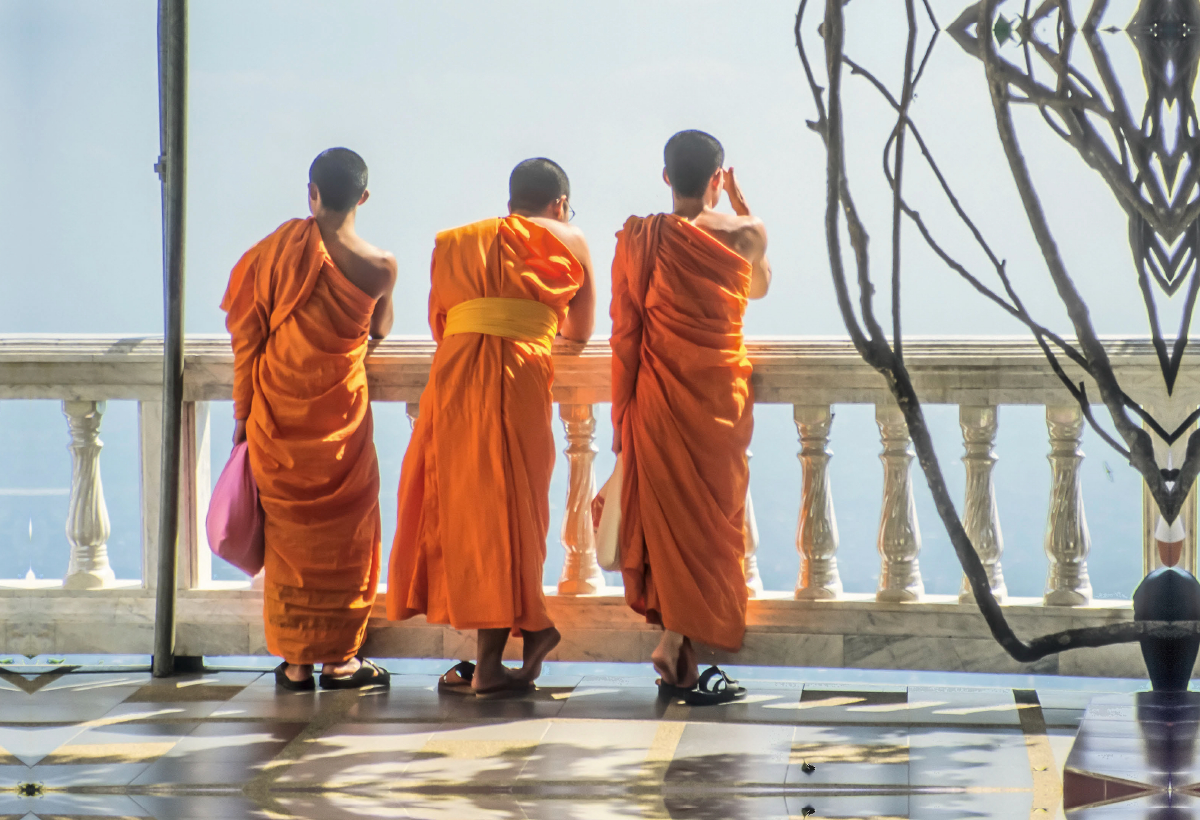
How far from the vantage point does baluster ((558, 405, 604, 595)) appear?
195 inches

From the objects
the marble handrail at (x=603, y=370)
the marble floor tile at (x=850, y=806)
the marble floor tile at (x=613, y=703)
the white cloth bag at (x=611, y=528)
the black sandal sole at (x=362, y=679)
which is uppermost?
the marble handrail at (x=603, y=370)

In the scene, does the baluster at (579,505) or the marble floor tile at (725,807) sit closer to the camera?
the marble floor tile at (725,807)

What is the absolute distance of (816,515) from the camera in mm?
4816

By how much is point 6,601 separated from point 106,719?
982 millimetres

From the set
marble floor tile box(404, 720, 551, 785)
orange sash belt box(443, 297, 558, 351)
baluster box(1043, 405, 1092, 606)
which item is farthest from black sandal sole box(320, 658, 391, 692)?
baluster box(1043, 405, 1092, 606)

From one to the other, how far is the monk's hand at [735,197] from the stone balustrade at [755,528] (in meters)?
0.47

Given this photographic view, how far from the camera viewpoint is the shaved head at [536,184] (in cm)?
479

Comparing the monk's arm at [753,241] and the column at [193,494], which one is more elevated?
the monk's arm at [753,241]

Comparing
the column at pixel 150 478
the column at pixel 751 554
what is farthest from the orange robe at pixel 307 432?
the column at pixel 751 554

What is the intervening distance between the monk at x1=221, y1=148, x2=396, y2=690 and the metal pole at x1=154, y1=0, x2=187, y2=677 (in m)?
0.22

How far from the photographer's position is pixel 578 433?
4949 mm

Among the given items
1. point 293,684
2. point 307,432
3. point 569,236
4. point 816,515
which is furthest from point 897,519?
point 293,684

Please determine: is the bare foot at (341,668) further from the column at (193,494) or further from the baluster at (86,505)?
the baluster at (86,505)

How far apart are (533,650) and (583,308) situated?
1.24 meters
